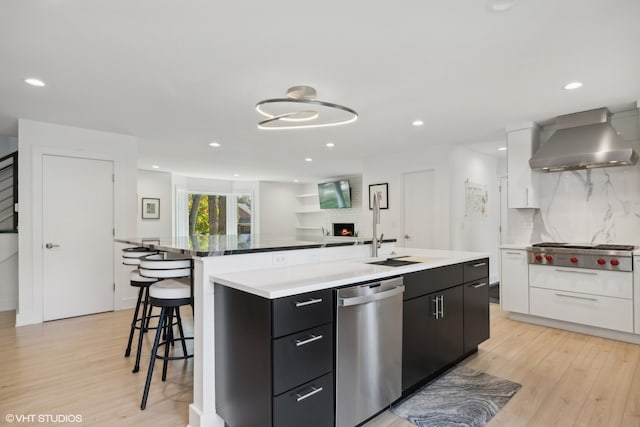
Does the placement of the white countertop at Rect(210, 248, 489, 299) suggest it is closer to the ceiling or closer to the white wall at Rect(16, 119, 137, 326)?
the ceiling

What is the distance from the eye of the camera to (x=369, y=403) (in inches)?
73.6

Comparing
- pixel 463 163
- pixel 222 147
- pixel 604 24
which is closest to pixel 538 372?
pixel 604 24

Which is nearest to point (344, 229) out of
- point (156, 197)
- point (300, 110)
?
point (156, 197)

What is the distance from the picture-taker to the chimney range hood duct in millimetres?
3334

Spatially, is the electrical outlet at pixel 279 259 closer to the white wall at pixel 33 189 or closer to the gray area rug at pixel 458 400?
the gray area rug at pixel 458 400

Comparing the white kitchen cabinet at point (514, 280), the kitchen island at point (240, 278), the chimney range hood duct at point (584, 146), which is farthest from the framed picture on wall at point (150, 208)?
the chimney range hood duct at point (584, 146)

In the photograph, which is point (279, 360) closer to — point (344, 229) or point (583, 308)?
point (583, 308)

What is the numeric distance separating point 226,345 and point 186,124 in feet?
10.0

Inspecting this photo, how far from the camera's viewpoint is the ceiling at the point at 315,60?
1882 millimetres

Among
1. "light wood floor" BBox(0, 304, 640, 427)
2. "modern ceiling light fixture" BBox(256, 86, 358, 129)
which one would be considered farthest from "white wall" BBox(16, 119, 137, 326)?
"modern ceiling light fixture" BBox(256, 86, 358, 129)

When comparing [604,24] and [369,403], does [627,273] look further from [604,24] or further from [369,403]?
[369,403]

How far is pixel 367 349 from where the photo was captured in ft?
6.10

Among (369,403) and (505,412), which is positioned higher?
(369,403)

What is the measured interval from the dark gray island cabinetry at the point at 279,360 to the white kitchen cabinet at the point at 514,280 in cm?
310
